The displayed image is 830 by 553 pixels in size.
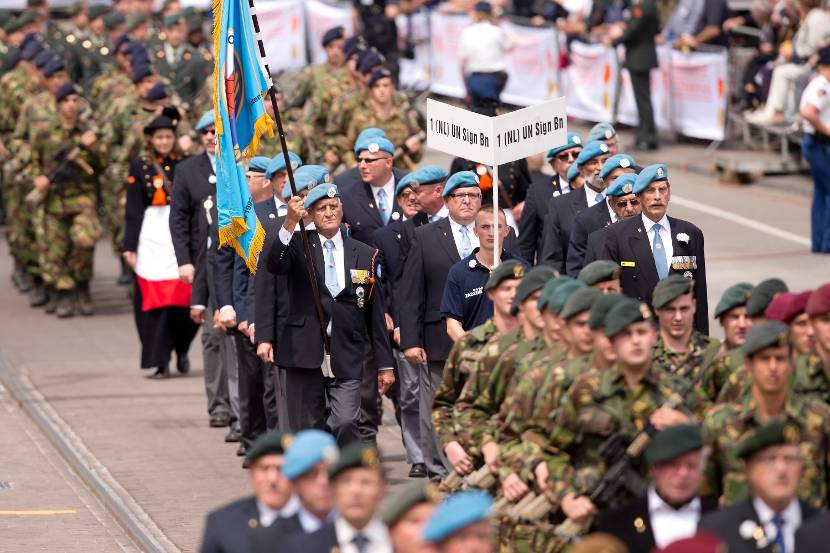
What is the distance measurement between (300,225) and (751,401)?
4944mm

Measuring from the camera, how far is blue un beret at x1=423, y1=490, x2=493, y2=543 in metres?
7.23

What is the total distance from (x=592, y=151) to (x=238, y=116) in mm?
2779

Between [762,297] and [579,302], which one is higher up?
[579,302]

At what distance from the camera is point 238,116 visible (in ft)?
47.0

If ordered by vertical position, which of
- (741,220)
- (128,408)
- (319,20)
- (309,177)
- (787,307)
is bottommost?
(741,220)

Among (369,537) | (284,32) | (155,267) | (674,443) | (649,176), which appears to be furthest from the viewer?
(284,32)

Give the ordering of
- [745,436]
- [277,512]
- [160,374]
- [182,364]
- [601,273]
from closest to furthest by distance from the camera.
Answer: [277,512]
[745,436]
[601,273]
[160,374]
[182,364]

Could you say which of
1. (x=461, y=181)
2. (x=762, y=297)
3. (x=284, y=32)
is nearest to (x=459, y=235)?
(x=461, y=181)

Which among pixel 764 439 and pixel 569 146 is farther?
pixel 569 146

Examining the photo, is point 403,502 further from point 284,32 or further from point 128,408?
point 284,32

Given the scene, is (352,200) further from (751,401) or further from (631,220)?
(751,401)

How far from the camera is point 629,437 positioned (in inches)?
363

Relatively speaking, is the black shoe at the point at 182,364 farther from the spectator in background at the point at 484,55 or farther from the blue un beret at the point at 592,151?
the spectator in background at the point at 484,55

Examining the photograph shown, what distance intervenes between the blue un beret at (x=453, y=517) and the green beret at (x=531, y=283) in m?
3.38
